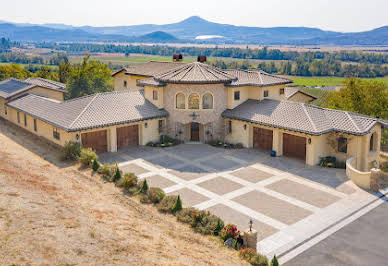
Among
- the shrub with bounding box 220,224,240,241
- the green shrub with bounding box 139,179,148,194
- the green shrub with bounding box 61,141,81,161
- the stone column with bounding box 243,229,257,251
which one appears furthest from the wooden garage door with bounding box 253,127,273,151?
the stone column with bounding box 243,229,257,251

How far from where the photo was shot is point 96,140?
3338 cm

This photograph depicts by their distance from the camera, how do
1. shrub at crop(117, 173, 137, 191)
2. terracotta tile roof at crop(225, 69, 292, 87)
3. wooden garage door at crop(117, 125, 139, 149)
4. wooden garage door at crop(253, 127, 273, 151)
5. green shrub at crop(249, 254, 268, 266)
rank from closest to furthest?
green shrub at crop(249, 254, 268, 266) → shrub at crop(117, 173, 137, 191) → wooden garage door at crop(253, 127, 273, 151) → wooden garage door at crop(117, 125, 139, 149) → terracotta tile roof at crop(225, 69, 292, 87)

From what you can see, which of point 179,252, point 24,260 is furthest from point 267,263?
point 24,260

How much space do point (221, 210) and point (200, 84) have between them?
1580 cm

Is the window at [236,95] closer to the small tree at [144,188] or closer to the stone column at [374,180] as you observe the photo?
the stone column at [374,180]

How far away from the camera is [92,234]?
1655cm

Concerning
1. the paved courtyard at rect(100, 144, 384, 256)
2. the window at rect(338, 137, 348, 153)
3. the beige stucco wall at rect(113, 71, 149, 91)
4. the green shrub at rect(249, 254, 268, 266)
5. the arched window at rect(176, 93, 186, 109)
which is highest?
the beige stucco wall at rect(113, 71, 149, 91)

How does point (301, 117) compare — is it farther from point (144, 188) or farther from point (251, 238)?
point (251, 238)

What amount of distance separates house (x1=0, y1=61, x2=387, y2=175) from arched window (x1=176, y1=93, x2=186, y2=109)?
0.10 metres

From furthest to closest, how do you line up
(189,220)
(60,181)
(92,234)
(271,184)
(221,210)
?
(271,184), (60,181), (221,210), (189,220), (92,234)

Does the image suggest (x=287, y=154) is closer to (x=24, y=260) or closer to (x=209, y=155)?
(x=209, y=155)

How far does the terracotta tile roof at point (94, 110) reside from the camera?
32.3m

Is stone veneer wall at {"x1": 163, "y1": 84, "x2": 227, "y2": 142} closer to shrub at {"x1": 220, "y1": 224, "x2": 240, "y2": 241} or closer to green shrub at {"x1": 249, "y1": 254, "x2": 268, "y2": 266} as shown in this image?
shrub at {"x1": 220, "y1": 224, "x2": 240, "y2": 241}

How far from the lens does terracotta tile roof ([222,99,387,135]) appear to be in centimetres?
3053
